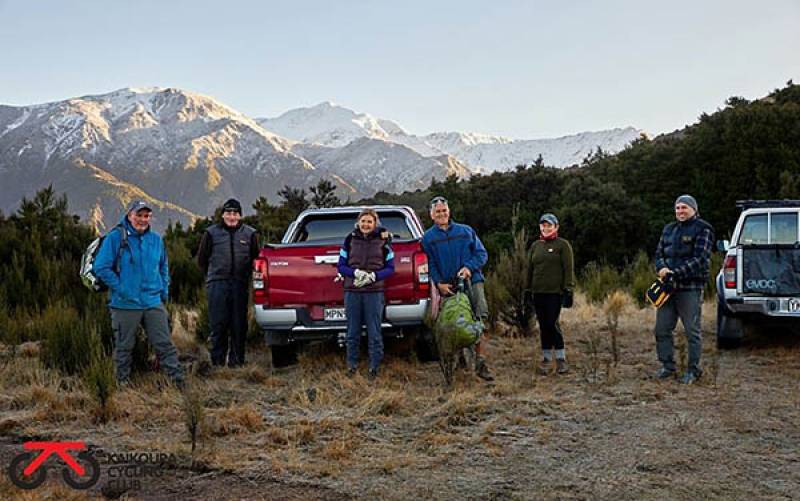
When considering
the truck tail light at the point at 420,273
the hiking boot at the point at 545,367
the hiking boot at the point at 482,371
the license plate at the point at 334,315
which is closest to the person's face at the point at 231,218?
the license plate at the point at 334,315

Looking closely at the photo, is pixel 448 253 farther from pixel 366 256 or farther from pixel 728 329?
pixel 728 329

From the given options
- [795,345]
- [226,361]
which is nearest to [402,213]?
[226,361]

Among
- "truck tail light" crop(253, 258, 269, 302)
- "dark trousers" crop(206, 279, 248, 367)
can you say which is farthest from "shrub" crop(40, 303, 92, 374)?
"truck tail light" crop(253, 258, 269, 302)

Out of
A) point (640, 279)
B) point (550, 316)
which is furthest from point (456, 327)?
point (640, 279)

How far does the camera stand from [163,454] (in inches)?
174

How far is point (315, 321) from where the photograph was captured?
680cm

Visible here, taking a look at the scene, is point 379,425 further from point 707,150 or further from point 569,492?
point 707,150

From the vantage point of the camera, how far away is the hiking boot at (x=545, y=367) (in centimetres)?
719

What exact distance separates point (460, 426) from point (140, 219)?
329cm

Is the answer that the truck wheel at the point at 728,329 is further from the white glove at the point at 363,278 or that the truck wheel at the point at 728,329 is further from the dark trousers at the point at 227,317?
the dark trousers at the point at 227,317

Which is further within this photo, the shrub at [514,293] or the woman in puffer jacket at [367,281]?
the shrub at [514,293]

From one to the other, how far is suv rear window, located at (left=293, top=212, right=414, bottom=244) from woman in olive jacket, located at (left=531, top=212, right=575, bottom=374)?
144cm

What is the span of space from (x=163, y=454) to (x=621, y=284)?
12818mm

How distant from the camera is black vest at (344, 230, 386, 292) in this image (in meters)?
6.43
